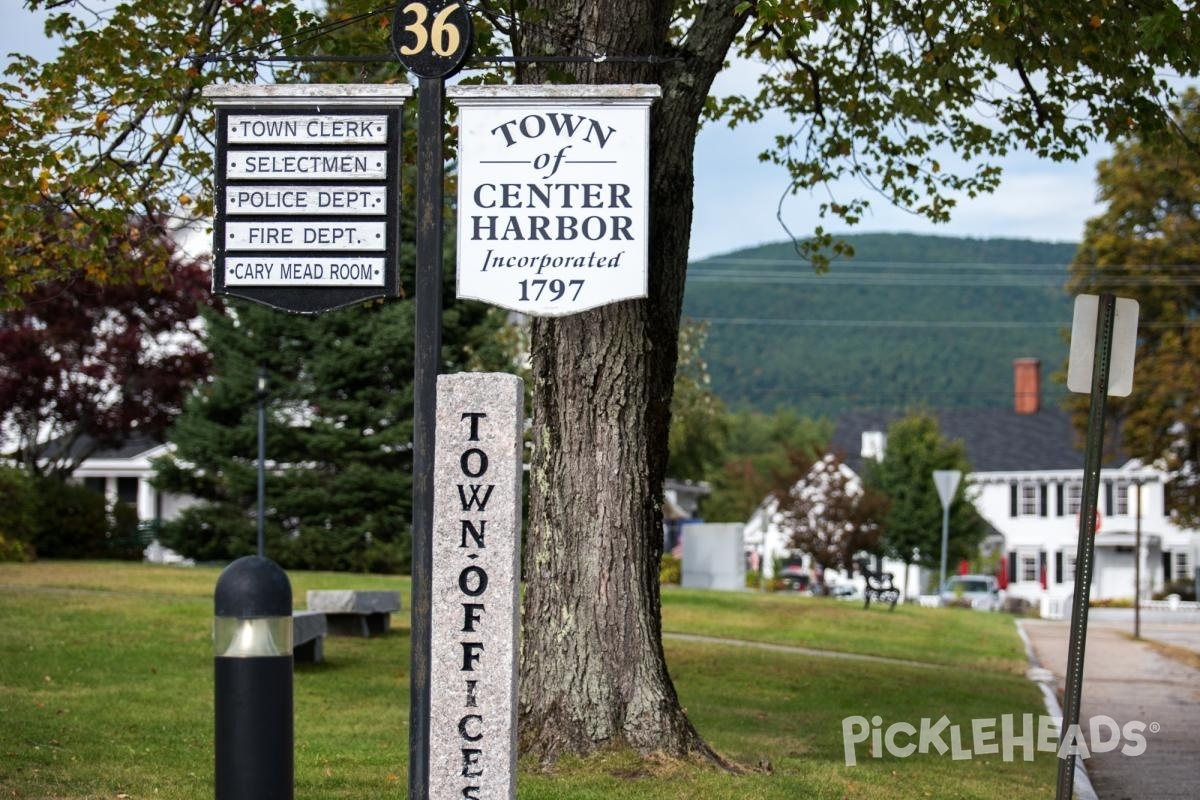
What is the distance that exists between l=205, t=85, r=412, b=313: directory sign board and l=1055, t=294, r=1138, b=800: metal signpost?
370 cm

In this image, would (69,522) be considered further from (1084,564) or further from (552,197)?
(1084,564)

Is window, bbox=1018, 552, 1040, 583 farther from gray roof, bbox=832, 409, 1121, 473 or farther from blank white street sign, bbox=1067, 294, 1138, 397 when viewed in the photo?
blank white street sign, bbox=1067, 294, 1138, 397

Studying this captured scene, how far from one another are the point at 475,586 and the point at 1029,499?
65495mm

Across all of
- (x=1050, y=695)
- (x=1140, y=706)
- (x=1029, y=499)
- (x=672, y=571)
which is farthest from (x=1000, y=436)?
(x=1140, y=706)

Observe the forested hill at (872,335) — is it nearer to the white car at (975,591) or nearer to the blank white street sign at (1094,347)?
the white car at (975,591)

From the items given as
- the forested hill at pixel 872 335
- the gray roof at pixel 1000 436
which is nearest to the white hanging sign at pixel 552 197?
the gray roof at pixel 1000 436

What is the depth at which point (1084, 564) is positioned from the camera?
8.51 metres

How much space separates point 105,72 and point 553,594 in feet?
20.4

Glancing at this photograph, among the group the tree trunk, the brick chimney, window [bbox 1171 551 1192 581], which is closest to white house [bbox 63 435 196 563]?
window [bbox 1171 551 1192 581]

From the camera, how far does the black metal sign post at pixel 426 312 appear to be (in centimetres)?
689

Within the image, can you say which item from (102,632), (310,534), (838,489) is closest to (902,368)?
(838,489)

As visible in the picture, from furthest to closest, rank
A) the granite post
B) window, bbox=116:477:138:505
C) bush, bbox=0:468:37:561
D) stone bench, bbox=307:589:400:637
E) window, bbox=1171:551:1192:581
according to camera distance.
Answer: window, bbox=1171:551:1192:581
window, bbox=116:477:138:505
bush, bbox=0:468:37:561
stone bench, bbox=307:589:400:637
the granite post

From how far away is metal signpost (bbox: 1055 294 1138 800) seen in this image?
8.33 m

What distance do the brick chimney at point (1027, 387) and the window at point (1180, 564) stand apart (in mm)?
10812
